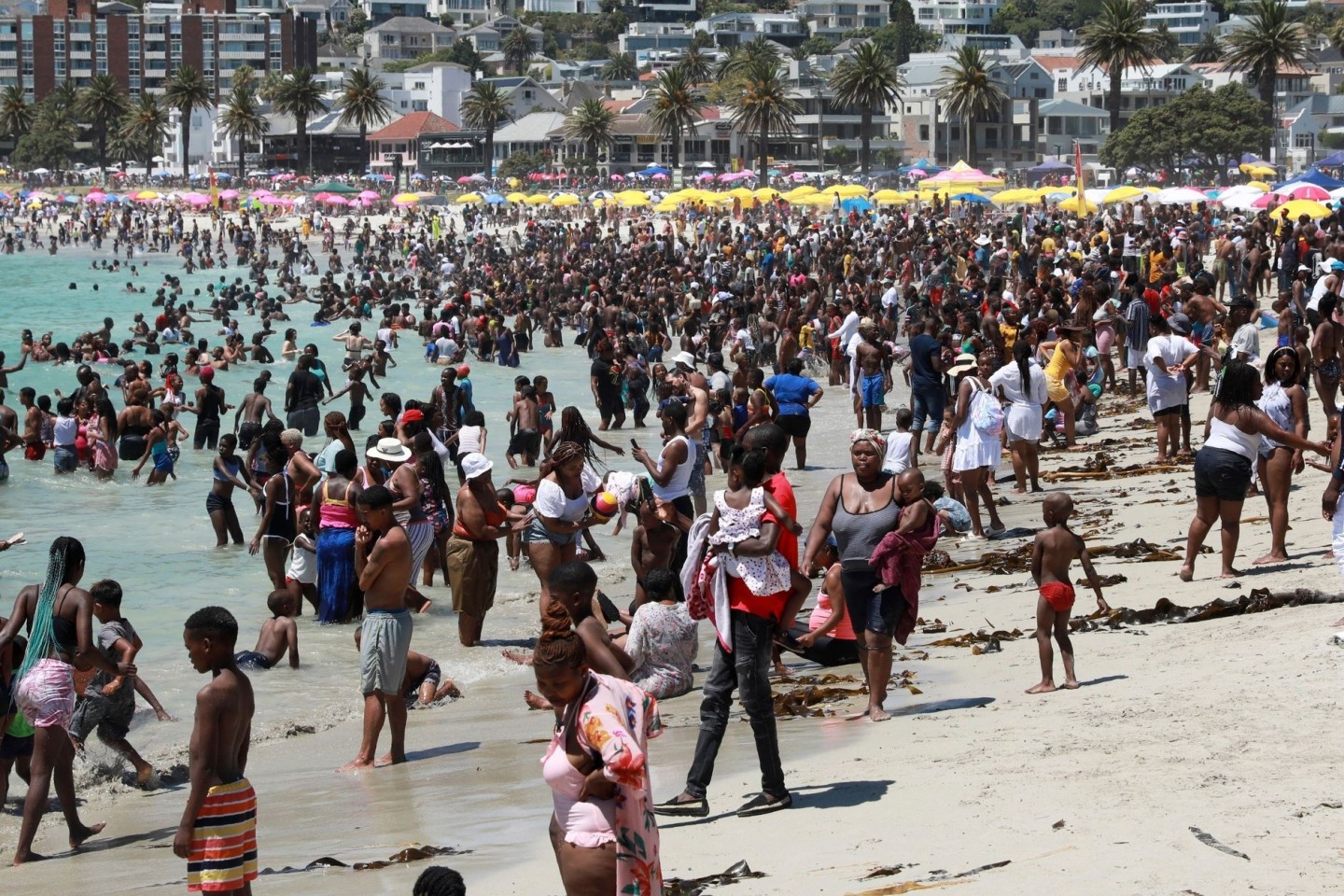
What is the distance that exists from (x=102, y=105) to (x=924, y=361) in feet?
367

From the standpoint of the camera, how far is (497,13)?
196 m

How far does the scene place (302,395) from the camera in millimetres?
21000

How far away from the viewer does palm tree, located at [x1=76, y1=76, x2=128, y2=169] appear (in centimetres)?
11669

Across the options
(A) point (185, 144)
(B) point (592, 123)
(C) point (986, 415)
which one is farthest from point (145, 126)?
(C) point (986, 415)

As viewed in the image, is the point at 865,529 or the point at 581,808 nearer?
the point at 581,808

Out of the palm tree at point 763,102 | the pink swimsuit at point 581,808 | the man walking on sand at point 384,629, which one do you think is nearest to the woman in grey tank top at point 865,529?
the man walking on sand at point 384,629

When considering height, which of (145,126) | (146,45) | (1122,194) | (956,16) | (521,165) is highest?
(956,16)

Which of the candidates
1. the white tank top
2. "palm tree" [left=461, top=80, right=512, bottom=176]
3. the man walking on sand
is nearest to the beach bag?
the white tank top

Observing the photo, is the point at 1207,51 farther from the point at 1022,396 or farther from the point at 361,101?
the point at 1022,396

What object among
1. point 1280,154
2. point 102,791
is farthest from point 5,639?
point 1280,154

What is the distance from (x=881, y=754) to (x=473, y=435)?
22.6ft

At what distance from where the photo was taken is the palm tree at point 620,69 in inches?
5925

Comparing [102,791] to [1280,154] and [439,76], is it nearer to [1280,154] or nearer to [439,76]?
[1280,154]

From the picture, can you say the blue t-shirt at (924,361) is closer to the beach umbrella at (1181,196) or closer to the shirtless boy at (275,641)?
the shirtless boy at (275,641)
